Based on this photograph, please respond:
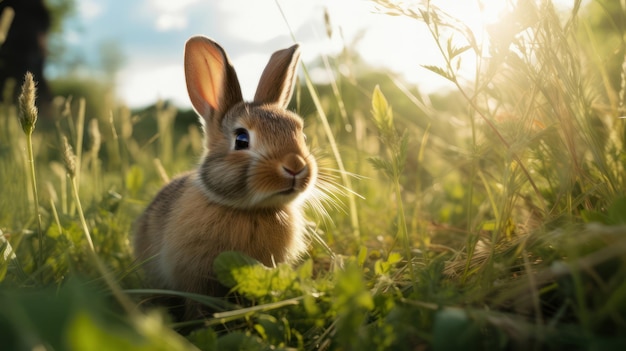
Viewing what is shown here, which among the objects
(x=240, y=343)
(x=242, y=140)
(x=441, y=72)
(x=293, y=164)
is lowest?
(x=240, y=343)

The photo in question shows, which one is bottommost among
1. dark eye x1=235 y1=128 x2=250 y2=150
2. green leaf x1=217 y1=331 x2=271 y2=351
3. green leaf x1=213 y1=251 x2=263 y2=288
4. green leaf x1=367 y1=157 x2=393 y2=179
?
green leaf x1=217 y1=331 x2=271 y2=351

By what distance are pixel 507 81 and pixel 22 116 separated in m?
2.25

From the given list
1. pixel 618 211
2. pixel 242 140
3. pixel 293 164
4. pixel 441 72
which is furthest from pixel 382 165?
pixel 242 140

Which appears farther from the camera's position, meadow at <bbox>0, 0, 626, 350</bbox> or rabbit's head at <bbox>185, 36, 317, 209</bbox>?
rabbit's head at <bbox>185, 36, 317, 209</bbox>

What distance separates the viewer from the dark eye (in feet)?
9.65

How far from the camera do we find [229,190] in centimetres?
279

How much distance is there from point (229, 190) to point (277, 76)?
3.23 feet

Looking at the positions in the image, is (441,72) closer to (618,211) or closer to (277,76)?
(618,211)

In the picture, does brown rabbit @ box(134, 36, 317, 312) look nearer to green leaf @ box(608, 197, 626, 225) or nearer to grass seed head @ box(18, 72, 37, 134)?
grass seed head @ box(18, 72, 37, 134)

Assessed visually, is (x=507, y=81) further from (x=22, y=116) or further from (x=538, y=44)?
(x=22, y=116)

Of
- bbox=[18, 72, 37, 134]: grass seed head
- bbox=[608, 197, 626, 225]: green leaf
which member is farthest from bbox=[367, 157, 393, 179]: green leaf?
bbox=[18, 72, 37, 134]: grass seed head

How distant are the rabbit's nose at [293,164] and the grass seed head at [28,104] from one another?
1.14 metres

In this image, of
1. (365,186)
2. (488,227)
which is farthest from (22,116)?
(365,186)

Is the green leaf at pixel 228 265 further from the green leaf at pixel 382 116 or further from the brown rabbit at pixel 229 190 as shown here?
the green leaf at pixel 382 116
